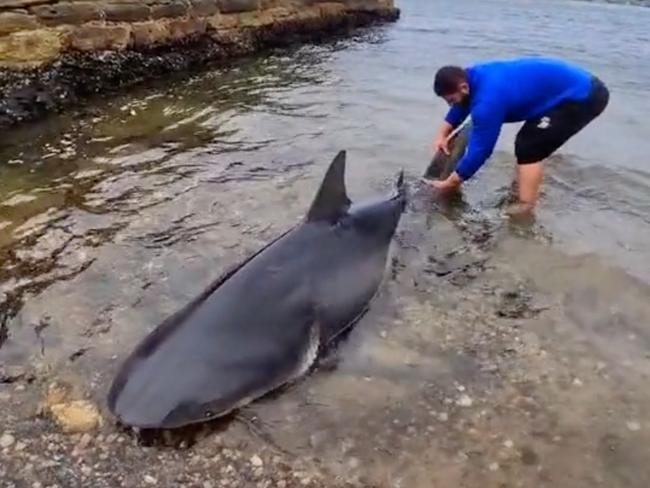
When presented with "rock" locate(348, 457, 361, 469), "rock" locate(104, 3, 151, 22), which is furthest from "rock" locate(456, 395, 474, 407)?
"rock" locate(104, 3, 151, 22)

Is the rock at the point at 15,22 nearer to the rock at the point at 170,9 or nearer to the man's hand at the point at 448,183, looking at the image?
the rock at the point at 170,9

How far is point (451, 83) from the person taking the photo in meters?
7.06

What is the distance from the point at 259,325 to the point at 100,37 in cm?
955

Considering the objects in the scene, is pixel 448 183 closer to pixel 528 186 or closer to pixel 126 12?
pixel 528 186

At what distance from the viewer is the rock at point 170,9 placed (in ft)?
47.9

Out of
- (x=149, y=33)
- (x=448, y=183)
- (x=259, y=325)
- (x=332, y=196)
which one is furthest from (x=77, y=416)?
(x=149, y=33)

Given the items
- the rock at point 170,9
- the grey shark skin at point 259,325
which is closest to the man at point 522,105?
the grey shark skin at point 259,325

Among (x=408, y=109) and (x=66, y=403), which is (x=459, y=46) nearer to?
(x=408, y=109)

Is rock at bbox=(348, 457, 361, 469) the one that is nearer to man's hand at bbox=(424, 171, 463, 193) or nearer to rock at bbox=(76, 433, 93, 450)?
rock at bbox=(76, 433, 93, 450)

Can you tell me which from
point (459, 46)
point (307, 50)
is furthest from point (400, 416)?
point (459, 46)

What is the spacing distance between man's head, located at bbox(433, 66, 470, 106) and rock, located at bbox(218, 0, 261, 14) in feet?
34.4

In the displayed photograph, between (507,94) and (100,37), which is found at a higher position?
(507,94)

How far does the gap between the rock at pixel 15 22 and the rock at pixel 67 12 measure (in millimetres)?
200

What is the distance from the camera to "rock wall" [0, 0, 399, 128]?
37.1 ft
